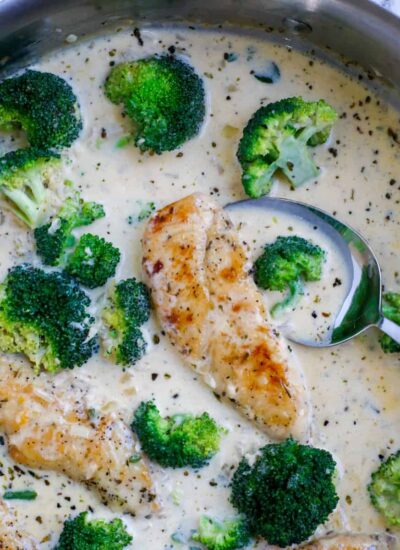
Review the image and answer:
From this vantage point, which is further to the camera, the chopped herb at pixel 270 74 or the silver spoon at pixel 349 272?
the chopped herb at pixel 270 74

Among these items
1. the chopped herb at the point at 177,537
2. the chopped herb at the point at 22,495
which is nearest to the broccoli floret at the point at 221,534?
the chopped herb at the point at 177,537

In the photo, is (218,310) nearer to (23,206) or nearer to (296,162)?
(296,162)

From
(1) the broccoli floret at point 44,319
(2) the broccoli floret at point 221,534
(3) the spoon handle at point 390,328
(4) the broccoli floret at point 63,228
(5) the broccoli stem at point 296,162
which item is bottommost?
(2) the broccoli floret at point 221,534

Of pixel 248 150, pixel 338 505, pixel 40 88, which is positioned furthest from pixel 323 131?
pixel 338 505

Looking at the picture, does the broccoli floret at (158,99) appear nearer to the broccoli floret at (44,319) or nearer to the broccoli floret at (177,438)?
the broccoli floret at (44,319)

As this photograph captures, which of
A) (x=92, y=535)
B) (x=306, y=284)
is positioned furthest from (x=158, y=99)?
(x=92, y=535)

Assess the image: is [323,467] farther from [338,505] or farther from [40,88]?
[40,88]
